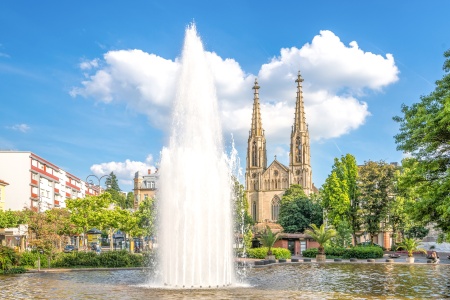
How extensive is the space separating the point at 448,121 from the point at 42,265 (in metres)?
29.7

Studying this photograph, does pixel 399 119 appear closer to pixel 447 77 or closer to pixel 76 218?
pixel 447 77

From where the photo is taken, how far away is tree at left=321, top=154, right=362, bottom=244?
70.2 metres

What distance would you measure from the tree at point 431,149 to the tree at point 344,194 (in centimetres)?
4666

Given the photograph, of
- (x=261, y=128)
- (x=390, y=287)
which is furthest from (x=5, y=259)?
(x=261, y=128)

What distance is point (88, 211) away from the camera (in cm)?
5650

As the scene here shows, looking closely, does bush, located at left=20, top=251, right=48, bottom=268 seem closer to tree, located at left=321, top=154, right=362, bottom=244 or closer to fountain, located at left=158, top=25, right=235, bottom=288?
fountain, located at left=158, top=25, right=235, bottom=288

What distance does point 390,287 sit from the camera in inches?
963

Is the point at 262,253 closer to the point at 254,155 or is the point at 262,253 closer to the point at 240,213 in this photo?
the point at 240,213

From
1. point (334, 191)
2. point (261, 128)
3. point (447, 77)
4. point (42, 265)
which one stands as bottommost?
point (42, 265)

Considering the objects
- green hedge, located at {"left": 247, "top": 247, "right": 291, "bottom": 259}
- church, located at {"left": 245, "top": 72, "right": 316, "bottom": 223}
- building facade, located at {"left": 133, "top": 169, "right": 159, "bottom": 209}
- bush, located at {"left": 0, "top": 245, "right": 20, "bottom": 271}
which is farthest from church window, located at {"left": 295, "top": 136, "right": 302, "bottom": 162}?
bush, located at {"left": 0, "top": 245, "right": 20, "bottom": 271}

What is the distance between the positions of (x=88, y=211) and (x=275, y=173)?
261 ft

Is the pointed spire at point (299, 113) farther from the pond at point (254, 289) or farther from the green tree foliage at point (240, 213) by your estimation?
the pond at point (254, 289)

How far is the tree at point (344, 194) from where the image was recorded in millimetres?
70250

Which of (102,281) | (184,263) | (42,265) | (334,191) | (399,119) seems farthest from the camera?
(334,191)
